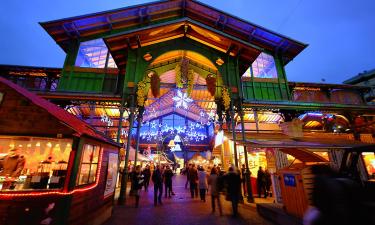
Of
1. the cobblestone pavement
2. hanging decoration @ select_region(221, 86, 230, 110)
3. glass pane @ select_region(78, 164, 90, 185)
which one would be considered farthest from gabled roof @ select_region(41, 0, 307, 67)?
the cobblestone pavement

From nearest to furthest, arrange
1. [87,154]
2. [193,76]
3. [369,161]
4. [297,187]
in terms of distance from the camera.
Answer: [87,154] < [297,187] < [369,161] < [193,76]

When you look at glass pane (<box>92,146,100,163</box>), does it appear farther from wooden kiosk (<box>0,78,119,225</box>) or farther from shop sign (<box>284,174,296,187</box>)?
shop sign (<box>284,174,296,187</box>)

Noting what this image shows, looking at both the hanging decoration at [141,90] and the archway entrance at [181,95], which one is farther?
the archway entrance at [181,95]

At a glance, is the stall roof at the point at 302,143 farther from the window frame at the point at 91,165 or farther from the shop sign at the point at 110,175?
the window frame at the point at 91,165

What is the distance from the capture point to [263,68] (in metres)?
15.0

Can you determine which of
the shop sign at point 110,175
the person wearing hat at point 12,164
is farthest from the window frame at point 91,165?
the person wearing hat at point 12,164

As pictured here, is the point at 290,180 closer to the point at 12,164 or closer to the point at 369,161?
the point at 12,164

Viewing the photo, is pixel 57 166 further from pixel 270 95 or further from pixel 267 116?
pixel 267 116

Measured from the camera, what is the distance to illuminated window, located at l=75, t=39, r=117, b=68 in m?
13.3

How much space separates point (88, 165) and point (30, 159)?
2231mm

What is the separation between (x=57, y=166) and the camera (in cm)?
566

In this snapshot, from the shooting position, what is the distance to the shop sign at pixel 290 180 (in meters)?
6.09

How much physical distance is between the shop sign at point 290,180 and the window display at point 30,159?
22.9 feet

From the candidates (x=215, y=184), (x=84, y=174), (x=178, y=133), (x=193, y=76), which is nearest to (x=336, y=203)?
(x=215, y=184)
